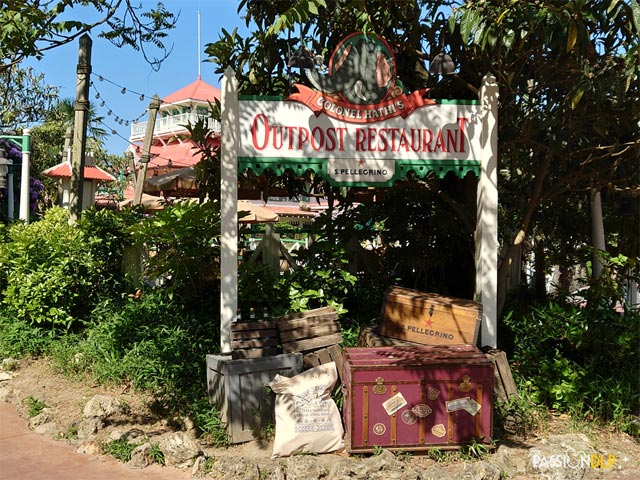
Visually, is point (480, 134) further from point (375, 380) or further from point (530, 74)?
point (375, 380)

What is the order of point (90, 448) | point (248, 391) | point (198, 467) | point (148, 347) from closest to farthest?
point (198, 467)
point (90, 448)
point (248, 391)
point (148, 347)

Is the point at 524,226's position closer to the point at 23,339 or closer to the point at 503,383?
the point at 503,383

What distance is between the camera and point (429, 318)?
623 cm

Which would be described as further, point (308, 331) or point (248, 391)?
point (308, 331)

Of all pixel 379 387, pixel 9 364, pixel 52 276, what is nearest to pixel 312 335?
pixel 379 387

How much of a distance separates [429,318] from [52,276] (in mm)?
5158

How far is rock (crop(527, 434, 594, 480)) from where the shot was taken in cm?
483

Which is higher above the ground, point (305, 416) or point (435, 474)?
point (305, 416)

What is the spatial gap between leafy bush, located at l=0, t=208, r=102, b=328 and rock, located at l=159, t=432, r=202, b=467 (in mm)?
3689

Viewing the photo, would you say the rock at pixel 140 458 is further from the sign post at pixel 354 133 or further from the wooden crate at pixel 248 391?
the sign post at pixel 354 133

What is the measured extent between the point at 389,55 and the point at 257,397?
3792 millimetres

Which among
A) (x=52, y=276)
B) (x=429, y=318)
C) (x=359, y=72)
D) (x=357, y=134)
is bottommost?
(x=429, y=318)

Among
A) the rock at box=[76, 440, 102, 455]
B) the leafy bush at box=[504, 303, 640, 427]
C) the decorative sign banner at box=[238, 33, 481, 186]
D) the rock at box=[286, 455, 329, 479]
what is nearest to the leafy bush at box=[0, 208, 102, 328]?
the rock at box=[76, 440, 102, 455]

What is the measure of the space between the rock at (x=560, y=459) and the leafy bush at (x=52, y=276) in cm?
610
